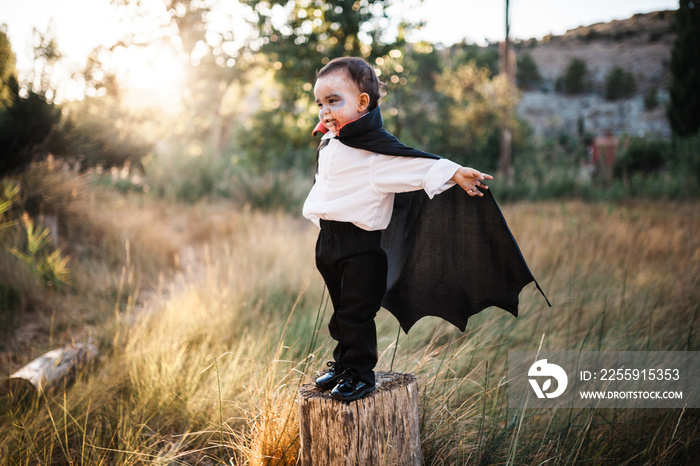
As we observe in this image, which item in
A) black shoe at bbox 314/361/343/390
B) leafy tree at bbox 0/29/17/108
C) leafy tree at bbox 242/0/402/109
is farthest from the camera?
leafy tree at bbox 242/0/402/109

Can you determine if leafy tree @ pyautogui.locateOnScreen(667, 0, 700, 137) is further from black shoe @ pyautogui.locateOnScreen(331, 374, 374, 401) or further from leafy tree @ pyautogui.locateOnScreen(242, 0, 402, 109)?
black shoe @ pyautogui.locateOnScreen(331, 374, 374, 401)

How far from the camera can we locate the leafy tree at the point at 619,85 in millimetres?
43719

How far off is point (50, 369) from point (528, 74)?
53634mm

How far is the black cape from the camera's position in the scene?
6.97ft

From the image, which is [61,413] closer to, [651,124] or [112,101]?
[112,101]

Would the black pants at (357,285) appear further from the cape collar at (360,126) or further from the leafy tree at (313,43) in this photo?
the leafy tree at (313,43)

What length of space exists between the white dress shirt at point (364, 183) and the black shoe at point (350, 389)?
2.17 feet

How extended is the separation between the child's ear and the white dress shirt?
7.2 inches

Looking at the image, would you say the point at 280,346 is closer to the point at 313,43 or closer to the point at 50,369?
the point at 50,369

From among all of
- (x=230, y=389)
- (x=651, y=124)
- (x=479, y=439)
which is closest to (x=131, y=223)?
(x=230, y=389)

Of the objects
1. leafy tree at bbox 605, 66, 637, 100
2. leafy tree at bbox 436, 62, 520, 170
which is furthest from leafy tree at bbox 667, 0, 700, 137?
leafy tree at bbox 605, 66, 637, 100

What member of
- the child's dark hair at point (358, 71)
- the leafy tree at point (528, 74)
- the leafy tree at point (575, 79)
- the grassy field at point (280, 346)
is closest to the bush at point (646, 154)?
the grassy field at point (280, 346)

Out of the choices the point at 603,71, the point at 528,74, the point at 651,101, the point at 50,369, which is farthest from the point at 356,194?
the point at 603,71

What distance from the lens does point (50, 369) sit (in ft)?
9.87
